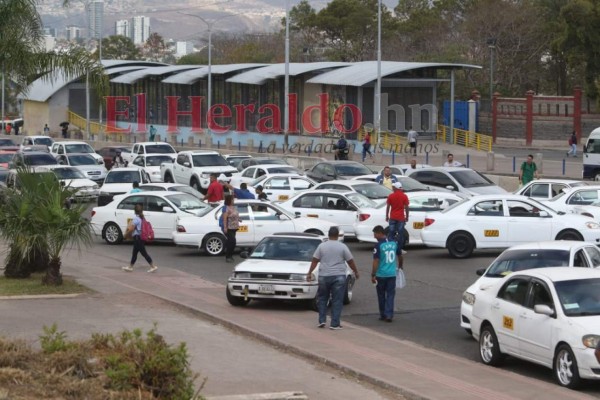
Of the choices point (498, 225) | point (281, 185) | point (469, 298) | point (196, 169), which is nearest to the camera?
point (469, 298)

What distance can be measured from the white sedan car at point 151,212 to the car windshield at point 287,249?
26.7 ft

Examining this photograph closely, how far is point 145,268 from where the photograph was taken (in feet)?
82.7

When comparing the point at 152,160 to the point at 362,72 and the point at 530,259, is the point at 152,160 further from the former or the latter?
the point at 530,259

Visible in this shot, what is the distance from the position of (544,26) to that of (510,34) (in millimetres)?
3096

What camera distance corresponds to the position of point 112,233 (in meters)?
30.2

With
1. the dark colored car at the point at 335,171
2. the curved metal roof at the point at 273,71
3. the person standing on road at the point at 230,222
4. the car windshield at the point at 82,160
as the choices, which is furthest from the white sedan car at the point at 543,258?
the curved metal roof at the point at 273,71

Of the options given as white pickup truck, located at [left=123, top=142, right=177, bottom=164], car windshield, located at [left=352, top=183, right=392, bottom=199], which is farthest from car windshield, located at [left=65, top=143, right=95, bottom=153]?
car windshield, located at [left=352, top=183, right=392, bottom=199]

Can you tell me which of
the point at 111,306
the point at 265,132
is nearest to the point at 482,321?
the point at 111,306

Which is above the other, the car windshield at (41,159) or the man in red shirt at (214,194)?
the car windshield at (41,159)

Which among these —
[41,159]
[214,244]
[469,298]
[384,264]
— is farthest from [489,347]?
[41,159]

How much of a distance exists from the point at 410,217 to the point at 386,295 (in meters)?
8.85

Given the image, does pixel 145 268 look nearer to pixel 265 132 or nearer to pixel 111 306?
pixel 111 306

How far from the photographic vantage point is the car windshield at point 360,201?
2864 cm

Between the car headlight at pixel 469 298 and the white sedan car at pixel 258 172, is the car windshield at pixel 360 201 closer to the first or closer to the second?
the white sedan car at pixel 258 172
